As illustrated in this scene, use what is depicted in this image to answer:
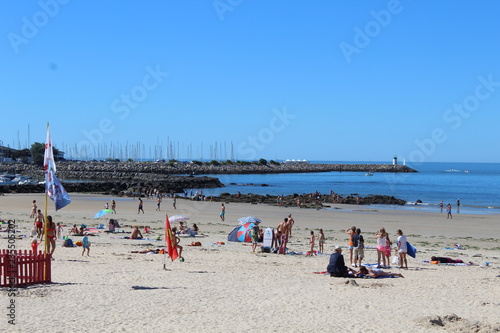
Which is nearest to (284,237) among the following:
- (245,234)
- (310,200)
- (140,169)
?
(245,234)

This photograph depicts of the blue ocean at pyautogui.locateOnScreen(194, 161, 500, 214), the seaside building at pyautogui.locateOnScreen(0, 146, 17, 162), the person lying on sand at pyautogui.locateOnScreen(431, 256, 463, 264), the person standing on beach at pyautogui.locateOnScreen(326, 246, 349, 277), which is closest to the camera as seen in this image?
the person standing on beach at pyautogui.locateOnScreen(326, 246, 349, 277)

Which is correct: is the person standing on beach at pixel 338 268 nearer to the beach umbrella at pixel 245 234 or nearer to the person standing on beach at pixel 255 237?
the person standing on beach at pixel 255 237

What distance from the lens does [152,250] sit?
61.5 feet

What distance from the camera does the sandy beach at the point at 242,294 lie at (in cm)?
977

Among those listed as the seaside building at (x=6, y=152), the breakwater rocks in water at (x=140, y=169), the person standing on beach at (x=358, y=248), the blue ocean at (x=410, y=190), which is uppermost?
the seaside building at (x=6, y=152)

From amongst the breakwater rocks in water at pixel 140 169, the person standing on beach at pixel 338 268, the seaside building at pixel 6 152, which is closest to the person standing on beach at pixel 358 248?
the person standing on beach at pixel 338 268

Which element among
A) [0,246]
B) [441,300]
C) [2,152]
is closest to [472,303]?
[441,300]

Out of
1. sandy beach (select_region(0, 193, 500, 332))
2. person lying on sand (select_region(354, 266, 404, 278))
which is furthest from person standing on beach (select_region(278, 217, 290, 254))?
person lying on sand (select_region(354, 266, 404, 278))

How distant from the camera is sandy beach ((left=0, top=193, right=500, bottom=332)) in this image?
32.0ft

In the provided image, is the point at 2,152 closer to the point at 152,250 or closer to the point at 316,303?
the point at 152,250

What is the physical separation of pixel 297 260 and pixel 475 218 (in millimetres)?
26200

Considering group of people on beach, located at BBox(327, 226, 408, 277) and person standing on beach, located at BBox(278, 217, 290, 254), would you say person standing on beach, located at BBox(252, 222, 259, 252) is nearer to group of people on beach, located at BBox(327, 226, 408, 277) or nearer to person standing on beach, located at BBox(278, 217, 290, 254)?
person standing on beach, located at BBox(278, 217, 290, 254)

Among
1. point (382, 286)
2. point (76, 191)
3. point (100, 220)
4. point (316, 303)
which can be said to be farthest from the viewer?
point (76, 191)

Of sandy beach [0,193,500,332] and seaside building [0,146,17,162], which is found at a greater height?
seaside building [0,146,17,162]
